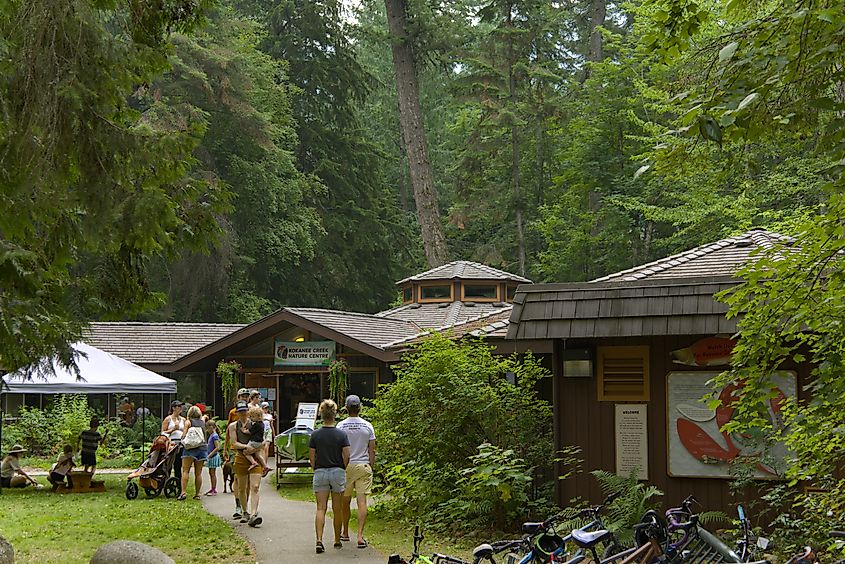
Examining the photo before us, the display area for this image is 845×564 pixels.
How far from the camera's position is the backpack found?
51.0ft

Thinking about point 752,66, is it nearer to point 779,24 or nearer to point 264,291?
point 779,24

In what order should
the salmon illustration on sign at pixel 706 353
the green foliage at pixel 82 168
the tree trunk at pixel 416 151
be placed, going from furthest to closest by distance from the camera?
the tree trunk at pixel 416 151 < the salmon illustration on sign at pixel 706 353 < the green foliage at pixel 82 168

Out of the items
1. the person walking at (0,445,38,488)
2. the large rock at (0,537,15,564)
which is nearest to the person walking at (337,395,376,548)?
the large rock at (0,537,15,564)

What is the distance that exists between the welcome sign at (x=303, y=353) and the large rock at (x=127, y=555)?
51.5ft

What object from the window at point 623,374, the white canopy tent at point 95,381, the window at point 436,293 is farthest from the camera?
the window at point 436,293

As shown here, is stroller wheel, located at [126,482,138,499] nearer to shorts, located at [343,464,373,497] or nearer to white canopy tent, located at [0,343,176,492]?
white canopy tent, located at [0,343,176,492]

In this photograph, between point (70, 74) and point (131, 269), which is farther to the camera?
point (131, 269)

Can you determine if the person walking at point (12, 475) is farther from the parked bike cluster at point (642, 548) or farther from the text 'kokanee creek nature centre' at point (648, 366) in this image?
the parked bike cluster at point (642, 548)

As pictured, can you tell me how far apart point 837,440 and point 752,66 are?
2.33 metres

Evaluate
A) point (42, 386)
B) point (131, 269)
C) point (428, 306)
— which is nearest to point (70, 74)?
point (131, 269)

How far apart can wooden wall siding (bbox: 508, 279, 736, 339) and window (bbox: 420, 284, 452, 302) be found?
16.3 m

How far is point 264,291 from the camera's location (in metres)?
38.1

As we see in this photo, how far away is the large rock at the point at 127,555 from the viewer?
8688mm

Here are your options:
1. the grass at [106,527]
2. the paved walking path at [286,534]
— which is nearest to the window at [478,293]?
the paved walking path at [286,534]
